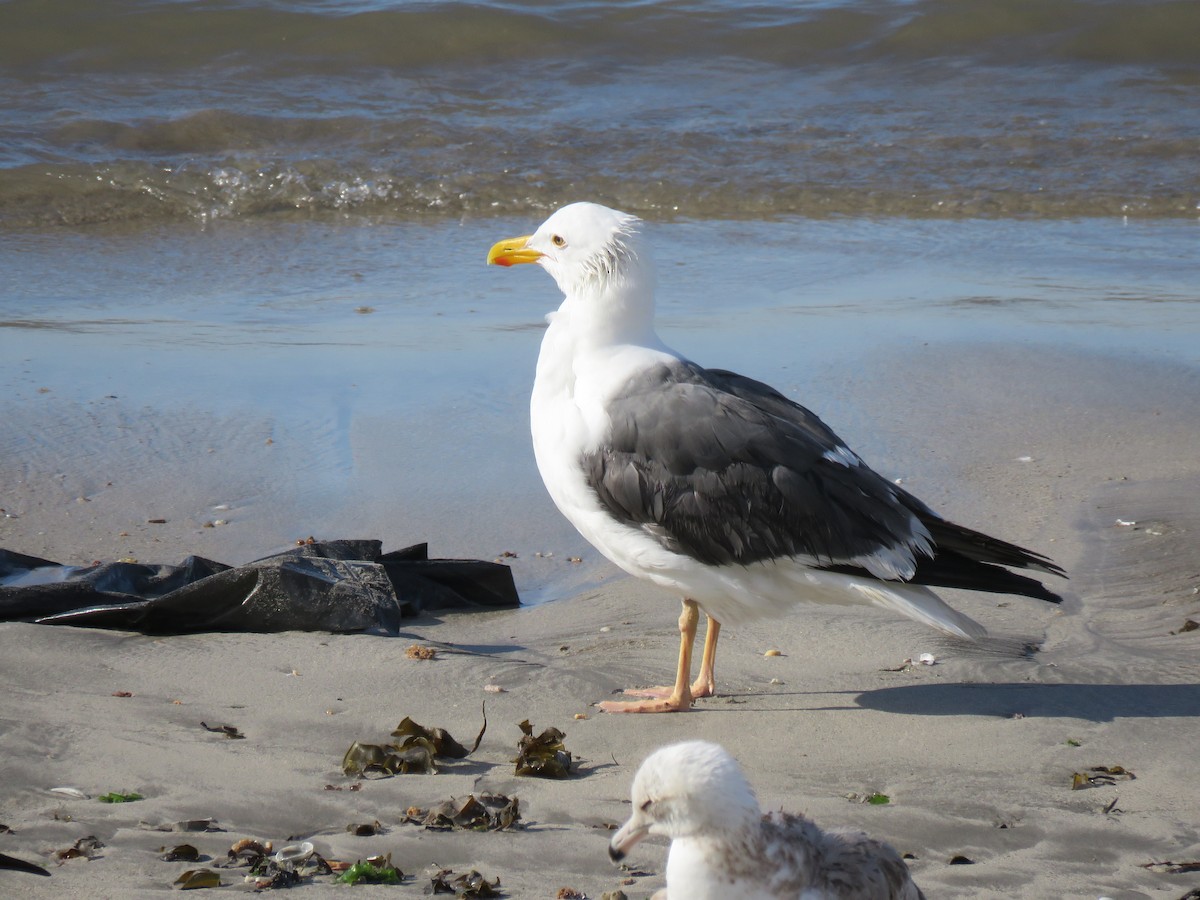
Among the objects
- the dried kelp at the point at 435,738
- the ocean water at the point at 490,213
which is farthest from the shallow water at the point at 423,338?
the dried kelp at the point at 435,738

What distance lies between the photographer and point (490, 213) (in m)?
11.8

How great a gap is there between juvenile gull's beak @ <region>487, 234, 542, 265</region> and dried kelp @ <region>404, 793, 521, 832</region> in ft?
7.44

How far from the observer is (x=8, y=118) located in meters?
13.9

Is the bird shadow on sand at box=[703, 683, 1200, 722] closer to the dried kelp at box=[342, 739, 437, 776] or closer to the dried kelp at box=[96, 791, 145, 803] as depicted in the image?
the dried kelp at box=[342, 739, 437, 776]

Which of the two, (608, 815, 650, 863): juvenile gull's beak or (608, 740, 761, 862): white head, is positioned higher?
(608, 740, 761, 862): white head

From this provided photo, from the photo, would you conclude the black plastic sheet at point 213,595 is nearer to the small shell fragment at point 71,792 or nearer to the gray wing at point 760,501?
the gray wing at point 760,501

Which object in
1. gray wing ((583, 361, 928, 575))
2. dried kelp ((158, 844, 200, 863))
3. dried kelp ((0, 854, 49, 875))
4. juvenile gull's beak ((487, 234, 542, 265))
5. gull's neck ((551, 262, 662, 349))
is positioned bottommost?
dried kelp ((158, 844, 200, 863))

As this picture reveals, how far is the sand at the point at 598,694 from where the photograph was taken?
3072mm

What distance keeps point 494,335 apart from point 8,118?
834 cm

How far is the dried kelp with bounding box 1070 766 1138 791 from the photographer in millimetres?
3511

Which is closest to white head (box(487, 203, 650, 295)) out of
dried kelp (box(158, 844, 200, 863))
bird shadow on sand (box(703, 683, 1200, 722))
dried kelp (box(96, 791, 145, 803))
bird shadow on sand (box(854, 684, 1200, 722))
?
bird shadow on sand (box(703, 683, 1200, 722))

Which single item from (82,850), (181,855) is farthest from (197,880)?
(82,850)

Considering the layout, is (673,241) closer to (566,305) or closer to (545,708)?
(566,305)

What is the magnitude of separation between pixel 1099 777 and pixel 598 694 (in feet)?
4.78
